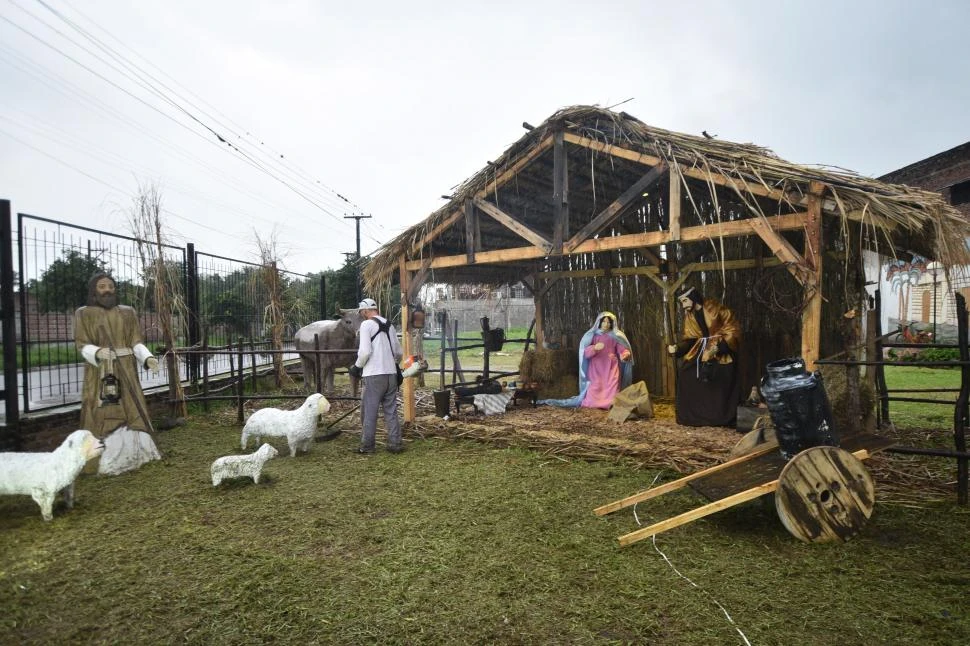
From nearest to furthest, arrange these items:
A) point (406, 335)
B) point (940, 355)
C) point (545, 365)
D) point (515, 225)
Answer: point (515, 225)
point (406, 335)
point (545, 365)
point (940, 355)

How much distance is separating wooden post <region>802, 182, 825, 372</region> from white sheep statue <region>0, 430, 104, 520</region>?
612 cm

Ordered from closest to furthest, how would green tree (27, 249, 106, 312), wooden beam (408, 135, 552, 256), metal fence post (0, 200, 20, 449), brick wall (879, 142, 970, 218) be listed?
metal fence post (0, 200, 20, 449) → wooden beam (408, 135, 552, 256) → green tree (27, 249, 106, 312) → brick wall (879, 142, 970, 218)

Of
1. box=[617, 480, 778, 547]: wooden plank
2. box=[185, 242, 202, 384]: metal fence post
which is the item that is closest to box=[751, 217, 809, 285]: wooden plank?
box=[617, 480, 778, 547]: wooden plank

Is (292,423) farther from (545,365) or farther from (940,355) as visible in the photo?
(940,355)

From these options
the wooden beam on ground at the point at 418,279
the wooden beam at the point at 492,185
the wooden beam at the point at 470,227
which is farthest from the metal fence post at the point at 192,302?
the wooden beam at the point at 470,227

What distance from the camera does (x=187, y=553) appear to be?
3.62 metres

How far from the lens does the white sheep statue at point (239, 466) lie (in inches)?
196

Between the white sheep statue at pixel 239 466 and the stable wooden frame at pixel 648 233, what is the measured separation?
2.45 metres

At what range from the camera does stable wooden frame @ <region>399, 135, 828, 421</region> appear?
4758 mm

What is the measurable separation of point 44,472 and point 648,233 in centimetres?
575

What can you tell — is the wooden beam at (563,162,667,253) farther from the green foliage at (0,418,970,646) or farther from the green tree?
the green tree

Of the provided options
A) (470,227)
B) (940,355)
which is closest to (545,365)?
(470,227)

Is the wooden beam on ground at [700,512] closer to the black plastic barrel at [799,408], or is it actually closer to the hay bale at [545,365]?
the black plastic barrel at [799,408]

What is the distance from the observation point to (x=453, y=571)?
3.30 m
